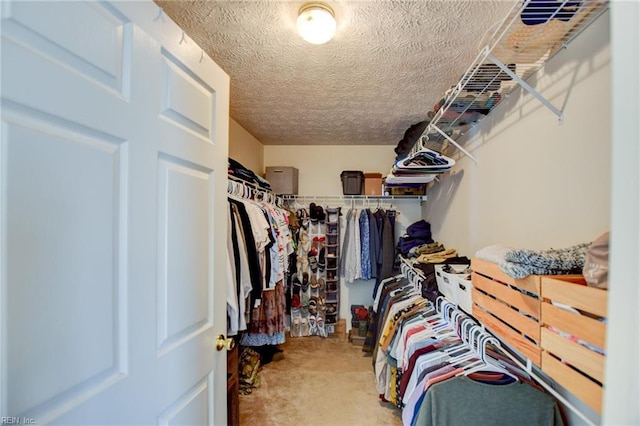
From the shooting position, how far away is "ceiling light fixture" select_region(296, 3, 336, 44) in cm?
129

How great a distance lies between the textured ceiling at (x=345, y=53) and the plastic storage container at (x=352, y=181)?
2.91ft

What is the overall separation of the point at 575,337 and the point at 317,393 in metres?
2.18

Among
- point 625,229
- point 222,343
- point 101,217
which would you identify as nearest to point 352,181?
point 222,343

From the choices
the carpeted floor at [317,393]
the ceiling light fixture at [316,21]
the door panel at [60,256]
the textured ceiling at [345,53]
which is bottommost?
the carpeted floor at [317,393]

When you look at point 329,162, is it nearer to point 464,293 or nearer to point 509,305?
point 464,293

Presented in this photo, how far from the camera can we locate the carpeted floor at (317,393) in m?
2.11

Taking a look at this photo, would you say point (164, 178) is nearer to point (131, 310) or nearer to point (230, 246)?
point (131, 310)

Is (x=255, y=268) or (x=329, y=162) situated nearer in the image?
(x=255, y=268)

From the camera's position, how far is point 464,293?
1428 mm

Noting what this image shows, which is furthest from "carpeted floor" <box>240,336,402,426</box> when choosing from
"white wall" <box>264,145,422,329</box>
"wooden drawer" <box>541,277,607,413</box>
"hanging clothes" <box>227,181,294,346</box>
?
"wooden drawer" <box>541,277,607,413</box>

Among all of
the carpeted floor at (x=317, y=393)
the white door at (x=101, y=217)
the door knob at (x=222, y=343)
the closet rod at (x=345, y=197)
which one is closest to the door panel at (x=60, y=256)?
the white door at (x=101, y=217)

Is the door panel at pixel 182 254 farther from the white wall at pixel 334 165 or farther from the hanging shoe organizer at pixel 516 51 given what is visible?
the white wall at pixel 334 165

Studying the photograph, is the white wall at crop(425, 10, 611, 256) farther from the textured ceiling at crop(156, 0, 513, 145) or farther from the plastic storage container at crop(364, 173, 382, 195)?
the plastic storage container at crop(364, 173, 382, 195)

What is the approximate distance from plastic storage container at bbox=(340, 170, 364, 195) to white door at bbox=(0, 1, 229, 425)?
8.67 ft
